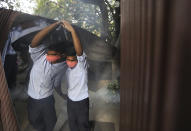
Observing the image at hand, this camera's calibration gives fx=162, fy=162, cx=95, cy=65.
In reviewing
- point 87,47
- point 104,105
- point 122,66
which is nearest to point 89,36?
point 87,47

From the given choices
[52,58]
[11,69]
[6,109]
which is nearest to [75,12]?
[52,58]

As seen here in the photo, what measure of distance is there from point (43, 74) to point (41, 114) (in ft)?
1.05

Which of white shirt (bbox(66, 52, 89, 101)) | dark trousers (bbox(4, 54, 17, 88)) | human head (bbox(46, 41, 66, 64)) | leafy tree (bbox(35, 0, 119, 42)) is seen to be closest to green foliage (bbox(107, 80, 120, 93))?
white shirt (bbox(66, 52, 89, 101))

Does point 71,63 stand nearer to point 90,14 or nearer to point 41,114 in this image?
point 90,14

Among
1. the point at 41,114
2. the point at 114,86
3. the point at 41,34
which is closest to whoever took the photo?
the point at 114,86

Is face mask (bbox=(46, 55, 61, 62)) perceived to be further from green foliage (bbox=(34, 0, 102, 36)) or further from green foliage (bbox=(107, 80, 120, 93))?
green foliage (bbox=(107, 80, 120, 93))

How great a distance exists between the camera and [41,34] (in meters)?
1.14

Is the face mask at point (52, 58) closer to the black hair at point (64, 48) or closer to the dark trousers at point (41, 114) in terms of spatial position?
the black hair at point (64, 48)

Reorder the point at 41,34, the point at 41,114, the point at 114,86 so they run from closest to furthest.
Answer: the point at 114,86 → the point at 41,34 → the point at 41,114

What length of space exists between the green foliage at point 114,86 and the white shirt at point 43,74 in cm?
34

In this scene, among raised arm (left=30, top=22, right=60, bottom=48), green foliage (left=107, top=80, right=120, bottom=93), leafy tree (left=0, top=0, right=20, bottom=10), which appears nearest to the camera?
green foliage (left=107, top=80, right=120, bottom=93)

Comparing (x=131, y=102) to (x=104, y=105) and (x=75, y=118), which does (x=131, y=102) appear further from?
(x=75, y=118)

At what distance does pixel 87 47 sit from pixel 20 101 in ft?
2.31

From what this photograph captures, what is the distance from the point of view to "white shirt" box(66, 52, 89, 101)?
1.10m
